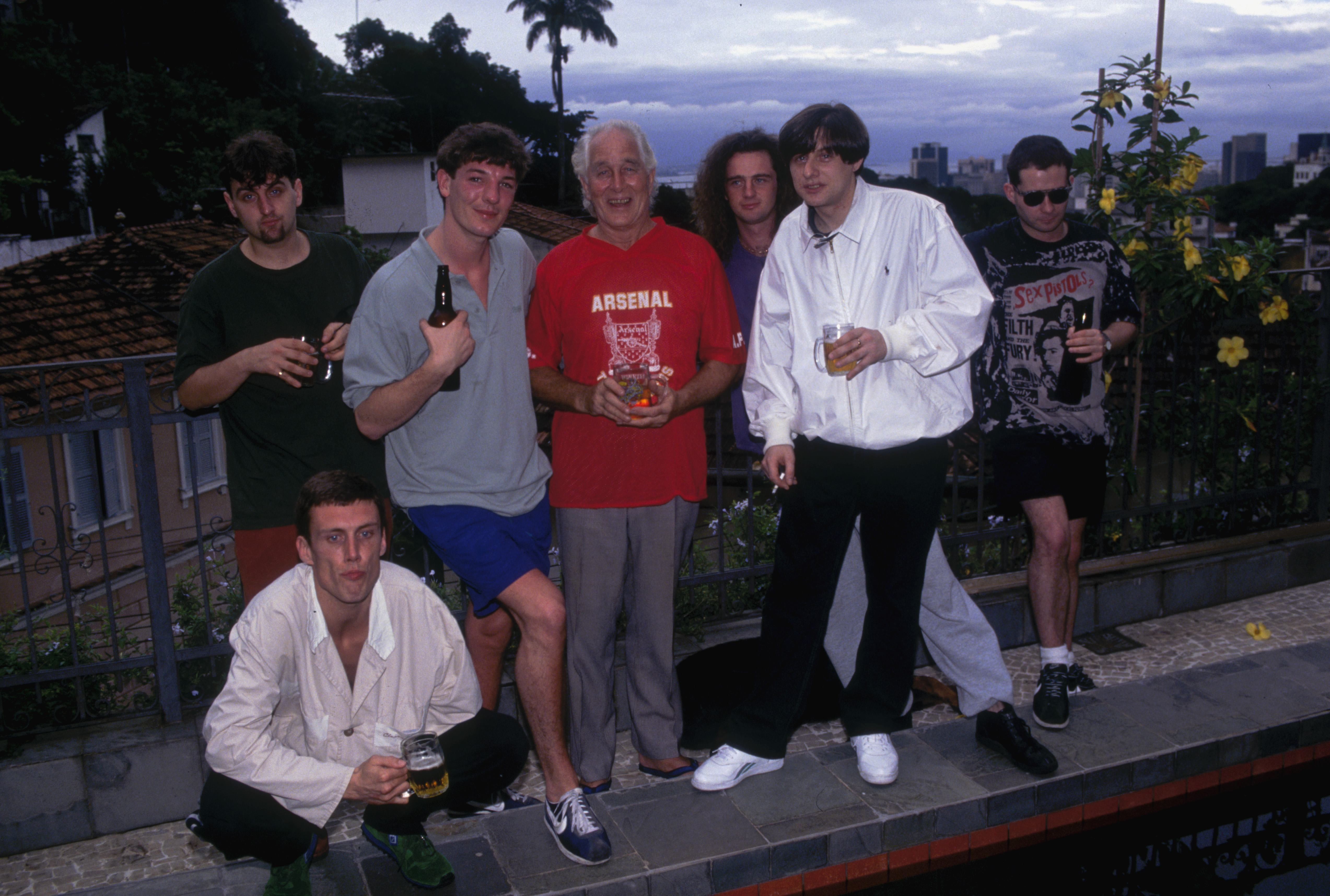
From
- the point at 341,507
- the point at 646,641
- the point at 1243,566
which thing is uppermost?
the point at 341,507

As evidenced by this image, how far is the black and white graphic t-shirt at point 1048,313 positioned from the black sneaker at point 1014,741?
1.06m

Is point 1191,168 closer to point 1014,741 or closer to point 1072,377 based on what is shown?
point 1072,377

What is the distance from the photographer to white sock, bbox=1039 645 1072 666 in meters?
4.14

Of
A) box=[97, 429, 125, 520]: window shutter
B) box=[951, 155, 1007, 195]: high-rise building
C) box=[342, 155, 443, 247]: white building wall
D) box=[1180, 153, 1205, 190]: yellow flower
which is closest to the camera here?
box=[1180, 153, 1205, 190]: yellow flower

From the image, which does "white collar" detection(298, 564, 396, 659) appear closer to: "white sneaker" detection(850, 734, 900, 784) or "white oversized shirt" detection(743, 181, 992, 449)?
"white oversized shirt" detection(743, 181, 992, 449)

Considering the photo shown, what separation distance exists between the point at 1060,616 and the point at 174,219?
34728mm

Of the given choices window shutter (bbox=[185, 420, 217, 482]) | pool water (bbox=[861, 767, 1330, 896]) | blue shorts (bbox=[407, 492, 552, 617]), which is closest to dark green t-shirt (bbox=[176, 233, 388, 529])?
blue shorts (bbox=[407, 492, 552, 617])

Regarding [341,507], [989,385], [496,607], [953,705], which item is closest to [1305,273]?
[989,385]

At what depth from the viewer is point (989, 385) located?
4.11m

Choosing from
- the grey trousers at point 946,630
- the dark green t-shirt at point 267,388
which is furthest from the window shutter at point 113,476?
the grey trousers at point 946,630

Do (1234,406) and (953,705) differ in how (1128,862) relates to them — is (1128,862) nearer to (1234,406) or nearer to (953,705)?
(953,705)

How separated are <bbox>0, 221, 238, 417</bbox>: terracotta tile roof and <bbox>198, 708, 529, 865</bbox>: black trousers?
413 inches

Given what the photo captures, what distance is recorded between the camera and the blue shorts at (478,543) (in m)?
3.31

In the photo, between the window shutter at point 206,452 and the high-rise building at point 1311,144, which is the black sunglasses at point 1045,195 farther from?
the high-rise building at point 1311,144
